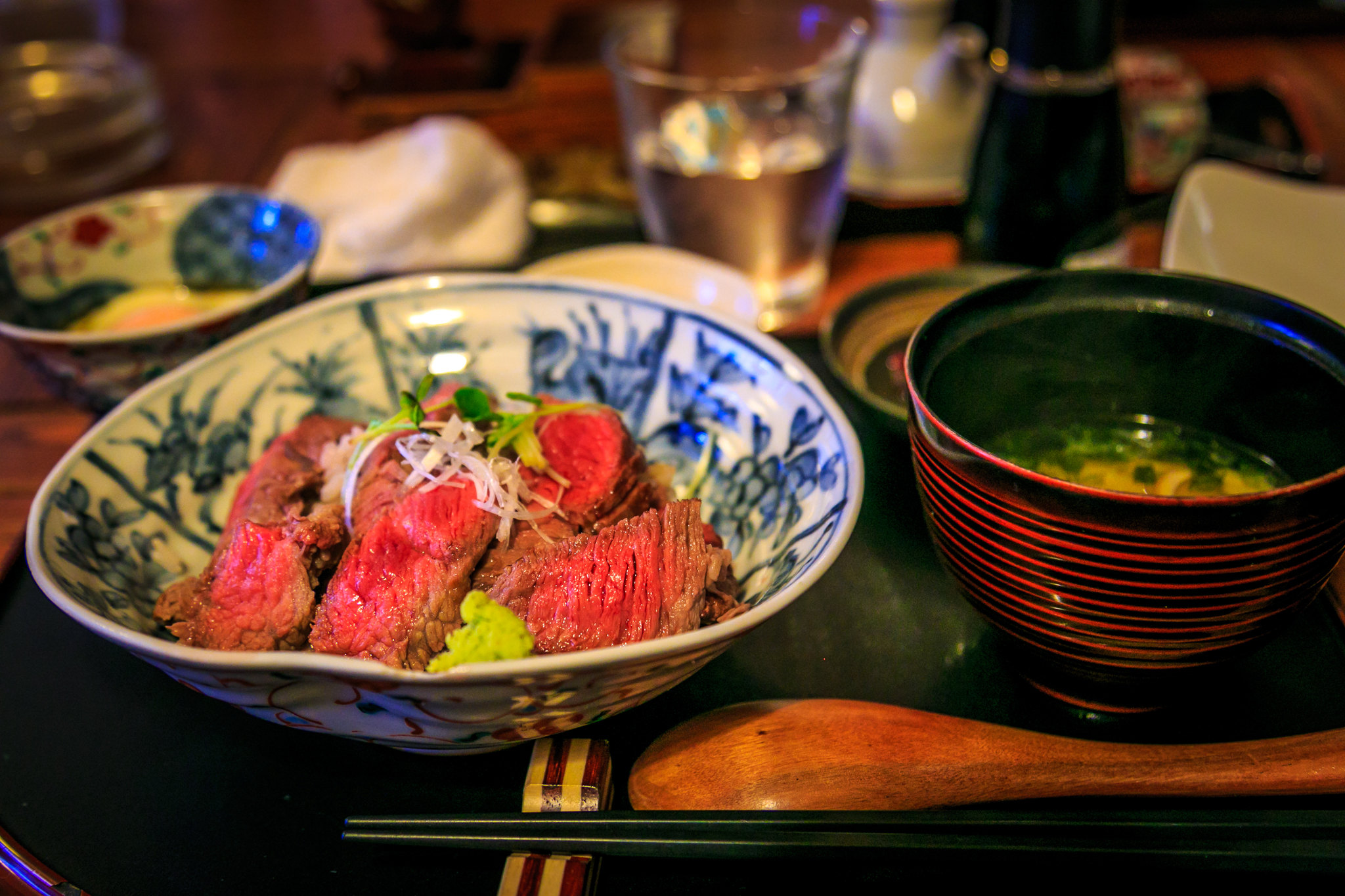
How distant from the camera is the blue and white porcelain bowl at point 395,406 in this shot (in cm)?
79

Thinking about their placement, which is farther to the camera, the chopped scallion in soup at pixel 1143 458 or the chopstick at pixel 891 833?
the chopped scallion in soup at pixel 1143 458

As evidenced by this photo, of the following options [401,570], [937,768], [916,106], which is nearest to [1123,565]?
[937,768]

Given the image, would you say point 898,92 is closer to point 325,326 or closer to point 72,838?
→ point 325,326

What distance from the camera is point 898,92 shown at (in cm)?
210

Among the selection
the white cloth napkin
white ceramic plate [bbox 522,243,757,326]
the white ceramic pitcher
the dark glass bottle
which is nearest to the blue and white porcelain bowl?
white ceramic plate [bbox 522,243,757,326]

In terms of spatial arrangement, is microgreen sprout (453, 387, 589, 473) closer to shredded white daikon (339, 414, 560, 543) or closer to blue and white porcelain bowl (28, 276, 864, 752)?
shredded white daikon (339, 414, 560, 543)

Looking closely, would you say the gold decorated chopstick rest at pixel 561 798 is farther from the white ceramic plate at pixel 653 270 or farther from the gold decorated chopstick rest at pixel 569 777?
the white ceramic plate at pixel 653 270

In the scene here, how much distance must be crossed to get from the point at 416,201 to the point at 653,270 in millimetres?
596

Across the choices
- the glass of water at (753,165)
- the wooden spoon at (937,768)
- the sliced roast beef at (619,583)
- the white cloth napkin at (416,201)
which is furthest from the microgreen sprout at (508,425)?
the white cloth napkin at (416,201)

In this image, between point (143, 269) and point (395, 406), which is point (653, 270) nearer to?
point (395, 406)

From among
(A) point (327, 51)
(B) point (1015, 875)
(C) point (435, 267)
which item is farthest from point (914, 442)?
(A) point (327, 51)

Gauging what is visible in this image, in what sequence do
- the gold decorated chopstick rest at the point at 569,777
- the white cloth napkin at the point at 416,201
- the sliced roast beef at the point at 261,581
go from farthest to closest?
the white cloth napkin at the point at 416,201, the sliced roast beef at the point at 261,581, the gold decorated chopstick rest at the point at 569,777

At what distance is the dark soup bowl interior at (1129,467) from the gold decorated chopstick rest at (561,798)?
425 mm

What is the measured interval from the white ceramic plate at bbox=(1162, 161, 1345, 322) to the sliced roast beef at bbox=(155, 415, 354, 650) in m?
1.42
